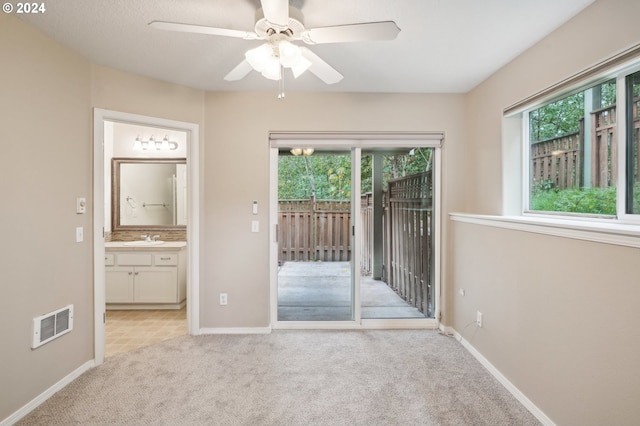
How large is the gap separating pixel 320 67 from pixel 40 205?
6.78 feet

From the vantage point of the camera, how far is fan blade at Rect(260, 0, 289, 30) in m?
1.37

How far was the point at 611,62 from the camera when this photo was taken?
1.67 meters

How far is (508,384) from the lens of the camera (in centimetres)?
225

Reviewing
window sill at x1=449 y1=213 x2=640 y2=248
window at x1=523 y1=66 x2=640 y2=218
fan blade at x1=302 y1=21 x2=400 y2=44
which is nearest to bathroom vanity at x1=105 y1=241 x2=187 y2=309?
fan blade at x1=302 y1=21 x2=400 y2=44

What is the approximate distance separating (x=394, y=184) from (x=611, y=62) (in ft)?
8.26

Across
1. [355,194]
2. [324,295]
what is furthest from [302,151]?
[324,295]

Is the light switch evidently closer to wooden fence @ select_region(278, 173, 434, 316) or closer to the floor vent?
the floor vent

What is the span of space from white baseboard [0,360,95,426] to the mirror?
2.07 metres

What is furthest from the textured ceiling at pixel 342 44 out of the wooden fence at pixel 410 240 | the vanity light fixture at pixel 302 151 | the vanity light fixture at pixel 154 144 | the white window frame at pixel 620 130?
the vanity light fixture at pixel 154 144

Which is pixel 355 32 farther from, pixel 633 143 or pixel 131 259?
pixel 131 259

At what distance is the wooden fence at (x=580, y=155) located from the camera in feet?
5.89

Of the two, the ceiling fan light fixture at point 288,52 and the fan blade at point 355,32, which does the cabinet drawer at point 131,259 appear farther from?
the fan blade at point 355,32

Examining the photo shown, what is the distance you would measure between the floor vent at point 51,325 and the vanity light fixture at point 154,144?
2442mm

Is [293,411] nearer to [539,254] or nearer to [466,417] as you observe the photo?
[466,417]
